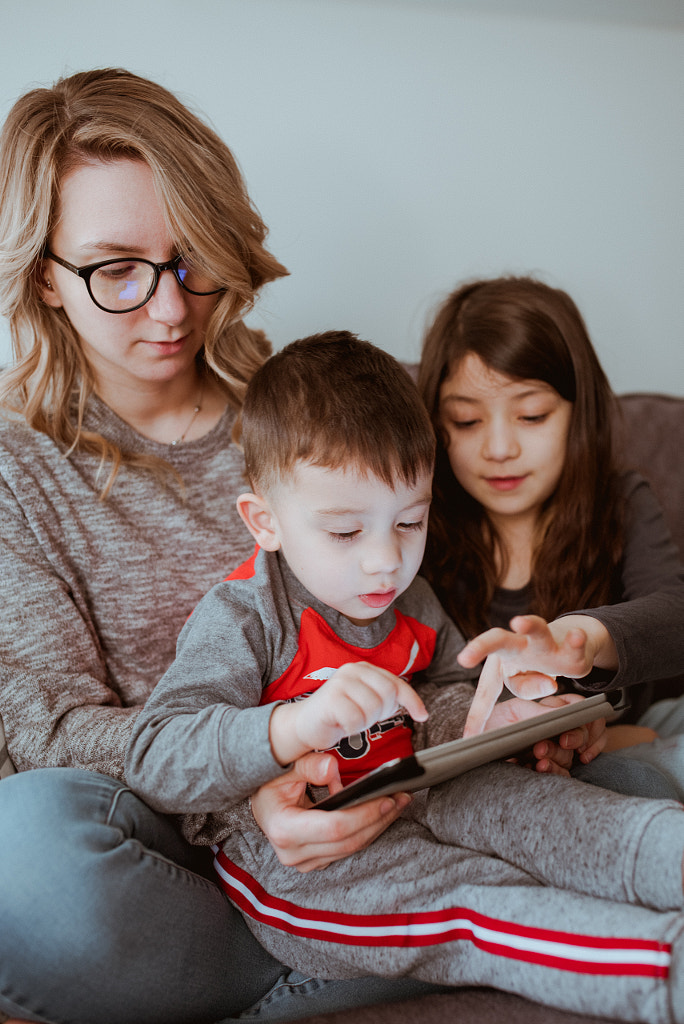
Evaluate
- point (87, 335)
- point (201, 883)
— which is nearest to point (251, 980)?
point (201, 883)

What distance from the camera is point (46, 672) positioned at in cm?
112

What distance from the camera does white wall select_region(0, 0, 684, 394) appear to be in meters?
1.50

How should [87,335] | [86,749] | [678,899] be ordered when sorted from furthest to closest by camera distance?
[87,335] → [86,749] → [678,899]

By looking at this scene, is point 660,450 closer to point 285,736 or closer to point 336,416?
point 336,416

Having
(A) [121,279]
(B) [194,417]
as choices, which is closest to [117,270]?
(A) [121,279]

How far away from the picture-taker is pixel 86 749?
1.06 m

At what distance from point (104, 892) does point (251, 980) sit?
0.82ft

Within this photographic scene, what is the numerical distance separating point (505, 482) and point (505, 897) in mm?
685

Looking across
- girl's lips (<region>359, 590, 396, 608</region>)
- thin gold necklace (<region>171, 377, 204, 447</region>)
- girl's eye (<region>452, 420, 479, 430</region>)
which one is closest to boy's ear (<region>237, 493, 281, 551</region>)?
girl's lips (<region>359, 590, 396, 608</region>)

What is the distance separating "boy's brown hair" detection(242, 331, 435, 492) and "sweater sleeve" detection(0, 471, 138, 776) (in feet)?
1.14

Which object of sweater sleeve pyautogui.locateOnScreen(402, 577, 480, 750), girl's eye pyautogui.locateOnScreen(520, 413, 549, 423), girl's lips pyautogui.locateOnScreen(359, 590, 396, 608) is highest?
girl's eye pyautogui.locateOnScreen(520, 413, 549, 423)

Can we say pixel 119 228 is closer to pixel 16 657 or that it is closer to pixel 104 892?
pixel 16 657

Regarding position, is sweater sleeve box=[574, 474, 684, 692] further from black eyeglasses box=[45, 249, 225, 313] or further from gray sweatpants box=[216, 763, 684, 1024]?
black eyeglasses box=[45, 249, 225, 313]

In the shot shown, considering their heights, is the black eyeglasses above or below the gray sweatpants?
above
